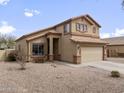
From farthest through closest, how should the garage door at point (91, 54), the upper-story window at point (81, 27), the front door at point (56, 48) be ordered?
the front door at point (56, 48) < the upper-story window at point (81, 27) < the garage door at point (91, 54)

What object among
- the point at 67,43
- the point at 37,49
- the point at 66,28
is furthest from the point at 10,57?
the point at 66,28

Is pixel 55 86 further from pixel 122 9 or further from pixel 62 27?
pixel 62 27

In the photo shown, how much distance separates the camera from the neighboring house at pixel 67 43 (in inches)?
1011

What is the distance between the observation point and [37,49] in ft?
90.7

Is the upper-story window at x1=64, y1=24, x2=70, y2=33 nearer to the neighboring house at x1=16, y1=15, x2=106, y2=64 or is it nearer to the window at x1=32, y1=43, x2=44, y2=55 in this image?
the neighboring house at x1=16, y1=15, x2=106, y2=64

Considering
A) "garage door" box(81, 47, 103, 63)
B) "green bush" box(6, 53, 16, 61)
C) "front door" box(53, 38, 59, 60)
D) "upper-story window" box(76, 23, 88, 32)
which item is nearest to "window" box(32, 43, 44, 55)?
"front door" box(53, 38, 59, 60)

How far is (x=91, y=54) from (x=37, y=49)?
25.7ft

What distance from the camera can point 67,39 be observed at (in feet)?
87.3

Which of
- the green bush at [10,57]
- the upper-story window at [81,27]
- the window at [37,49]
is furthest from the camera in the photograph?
the green bush at [10,57]

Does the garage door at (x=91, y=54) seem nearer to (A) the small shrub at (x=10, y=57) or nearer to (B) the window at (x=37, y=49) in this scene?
(B) the window at (x=37, y=49)

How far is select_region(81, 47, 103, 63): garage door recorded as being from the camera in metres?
25.6

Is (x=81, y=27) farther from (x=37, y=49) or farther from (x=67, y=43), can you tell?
(x=37, y=49)

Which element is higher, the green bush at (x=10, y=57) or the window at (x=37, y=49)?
the window at (x=37, y=49)

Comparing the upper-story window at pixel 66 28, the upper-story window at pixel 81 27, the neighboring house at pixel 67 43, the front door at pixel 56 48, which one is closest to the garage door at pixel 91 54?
the neighboring house at pixel 67 43
